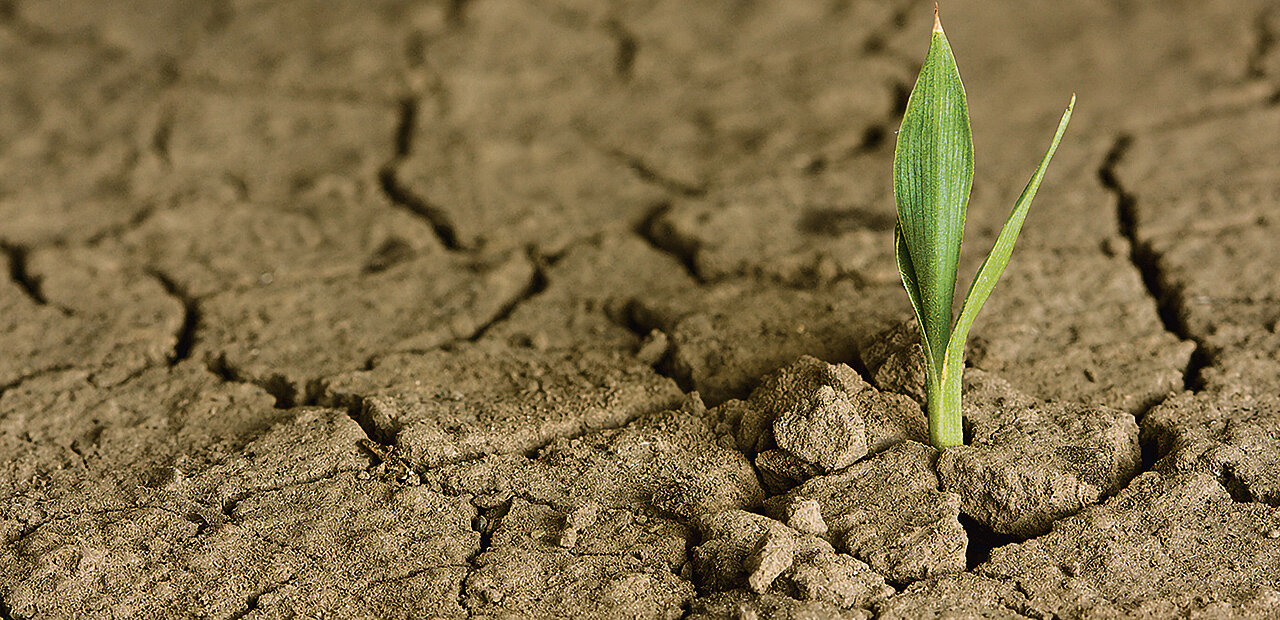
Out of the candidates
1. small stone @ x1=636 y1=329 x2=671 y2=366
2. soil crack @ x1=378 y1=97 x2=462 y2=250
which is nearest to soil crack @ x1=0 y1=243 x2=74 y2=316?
soil crack @ x1=378 y1=97 x2=462 y2=250

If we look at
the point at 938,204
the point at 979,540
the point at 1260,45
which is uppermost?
the point at 1260,45

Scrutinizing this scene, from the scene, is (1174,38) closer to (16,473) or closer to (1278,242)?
(1278,242)

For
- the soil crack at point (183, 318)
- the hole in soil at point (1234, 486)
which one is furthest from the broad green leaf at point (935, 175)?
the soil crack at point (183, 318)

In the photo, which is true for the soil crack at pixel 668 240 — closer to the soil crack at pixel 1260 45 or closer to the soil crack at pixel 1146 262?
the soil crack at pixel 1146 262

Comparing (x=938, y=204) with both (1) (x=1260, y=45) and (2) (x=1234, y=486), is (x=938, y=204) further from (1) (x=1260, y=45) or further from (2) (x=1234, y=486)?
(1) (x=1260, y=45)

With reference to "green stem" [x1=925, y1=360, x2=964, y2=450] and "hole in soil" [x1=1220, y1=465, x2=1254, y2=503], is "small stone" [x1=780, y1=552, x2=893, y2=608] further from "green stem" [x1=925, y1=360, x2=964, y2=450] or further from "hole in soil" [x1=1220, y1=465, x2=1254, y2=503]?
"hole in soil" [x1=1220, y1=465, x2=1254, y2=503]

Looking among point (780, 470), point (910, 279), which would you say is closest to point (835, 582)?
point (780, 470)
